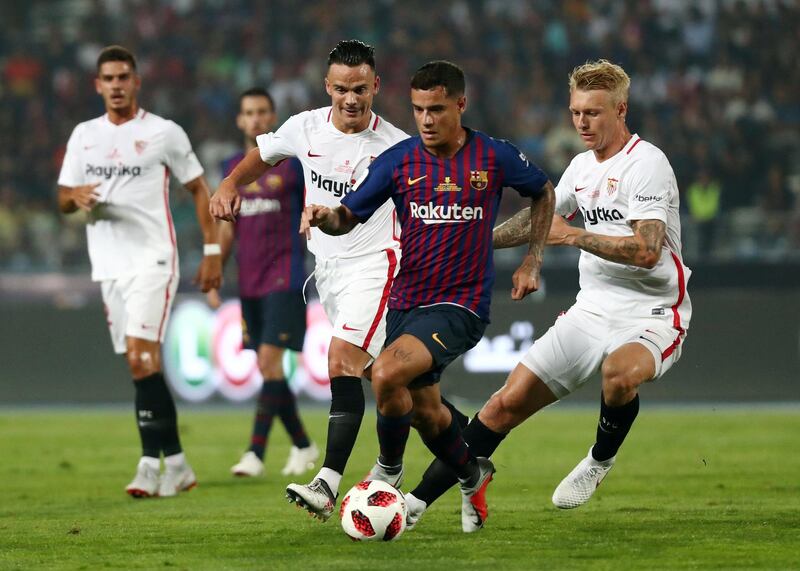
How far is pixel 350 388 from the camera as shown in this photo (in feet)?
21.9

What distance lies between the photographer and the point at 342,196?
281 inches

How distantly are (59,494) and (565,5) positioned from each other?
46.3 ft

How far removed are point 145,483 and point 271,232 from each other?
94.0 inches

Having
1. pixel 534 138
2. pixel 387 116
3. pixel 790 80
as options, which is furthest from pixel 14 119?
pixel 790 80

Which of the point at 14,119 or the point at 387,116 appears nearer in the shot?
the point at 387,116

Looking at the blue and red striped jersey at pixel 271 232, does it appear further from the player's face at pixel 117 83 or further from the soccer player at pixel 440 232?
the soccer player at pixel 440 232

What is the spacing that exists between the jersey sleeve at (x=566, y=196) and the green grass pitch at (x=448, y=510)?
1.63 meters

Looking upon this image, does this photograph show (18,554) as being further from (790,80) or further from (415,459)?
(790,80)

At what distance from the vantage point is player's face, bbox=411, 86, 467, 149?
20.6 ft

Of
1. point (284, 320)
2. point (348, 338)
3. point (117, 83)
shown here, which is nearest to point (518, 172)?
point (348, 338)

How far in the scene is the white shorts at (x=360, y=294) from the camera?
687cm

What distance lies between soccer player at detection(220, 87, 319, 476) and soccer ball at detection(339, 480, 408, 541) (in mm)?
3617

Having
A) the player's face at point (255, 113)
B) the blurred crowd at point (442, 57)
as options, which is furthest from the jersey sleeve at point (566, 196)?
the blurred crowd at point (442, 57)

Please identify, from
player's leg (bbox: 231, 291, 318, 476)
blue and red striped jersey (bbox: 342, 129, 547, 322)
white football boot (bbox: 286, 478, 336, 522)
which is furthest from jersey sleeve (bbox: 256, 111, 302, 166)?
player's leg (bbox: 231, 291, 318, 476)
